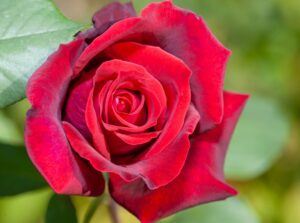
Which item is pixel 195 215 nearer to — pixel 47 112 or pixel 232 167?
pixel 232 167

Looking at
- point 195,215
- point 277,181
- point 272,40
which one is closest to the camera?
point 195,215

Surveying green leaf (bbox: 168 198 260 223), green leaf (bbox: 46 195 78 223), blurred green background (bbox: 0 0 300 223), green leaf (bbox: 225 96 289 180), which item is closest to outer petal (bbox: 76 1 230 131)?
green leaf (bbox: 46 195 78 223)

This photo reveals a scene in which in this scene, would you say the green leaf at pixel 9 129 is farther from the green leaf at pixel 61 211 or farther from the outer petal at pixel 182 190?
the outer petal at pixel 182 190

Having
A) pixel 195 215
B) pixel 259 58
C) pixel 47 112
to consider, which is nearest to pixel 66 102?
pixel 47 112

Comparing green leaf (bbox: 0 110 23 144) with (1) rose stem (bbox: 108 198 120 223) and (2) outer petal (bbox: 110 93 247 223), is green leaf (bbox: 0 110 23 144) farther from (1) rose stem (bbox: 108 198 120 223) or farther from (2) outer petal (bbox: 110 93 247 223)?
(2) outer petal (bbox: 110 93 247 223)

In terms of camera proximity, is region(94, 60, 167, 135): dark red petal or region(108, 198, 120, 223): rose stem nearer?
region(94, 60, 167, 135): dark red petal

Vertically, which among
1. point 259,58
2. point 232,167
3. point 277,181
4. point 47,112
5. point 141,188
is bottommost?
point 277,181
